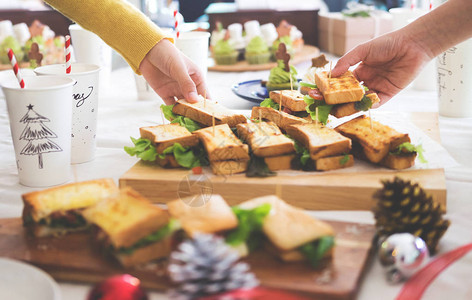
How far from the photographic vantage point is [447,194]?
1.54m

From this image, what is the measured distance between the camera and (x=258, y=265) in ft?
3.54

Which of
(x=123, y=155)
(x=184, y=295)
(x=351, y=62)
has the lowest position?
(x=123, y=155)

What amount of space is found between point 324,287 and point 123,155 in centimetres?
118

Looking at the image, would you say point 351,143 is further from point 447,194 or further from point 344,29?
point 344,29

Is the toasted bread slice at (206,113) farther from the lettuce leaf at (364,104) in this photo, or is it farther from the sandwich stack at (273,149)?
the lettuce leaf at (364,104)

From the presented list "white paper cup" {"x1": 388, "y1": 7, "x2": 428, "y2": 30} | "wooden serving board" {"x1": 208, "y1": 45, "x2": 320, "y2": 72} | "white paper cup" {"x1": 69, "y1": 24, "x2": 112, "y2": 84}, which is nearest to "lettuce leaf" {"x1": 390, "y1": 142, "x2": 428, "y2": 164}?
"white paper cup" {"x1": 388, "y1": 7, "x2": 428, "y2": 30}

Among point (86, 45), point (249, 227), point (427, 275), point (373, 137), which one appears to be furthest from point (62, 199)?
point (86, 45)

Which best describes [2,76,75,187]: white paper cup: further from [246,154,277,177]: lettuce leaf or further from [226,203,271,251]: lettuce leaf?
[226,203,271,251]: lettuce leaf

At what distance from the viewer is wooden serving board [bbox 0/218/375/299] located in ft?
3.32

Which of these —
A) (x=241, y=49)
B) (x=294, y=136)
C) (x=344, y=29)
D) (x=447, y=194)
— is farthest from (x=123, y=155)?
(x=344, y=29)

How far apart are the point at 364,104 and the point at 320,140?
0.34 m

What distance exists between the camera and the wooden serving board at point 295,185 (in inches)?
57.6

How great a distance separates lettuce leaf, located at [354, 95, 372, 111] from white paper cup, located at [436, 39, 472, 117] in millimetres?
609

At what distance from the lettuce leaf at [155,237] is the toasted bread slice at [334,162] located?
644 mm
